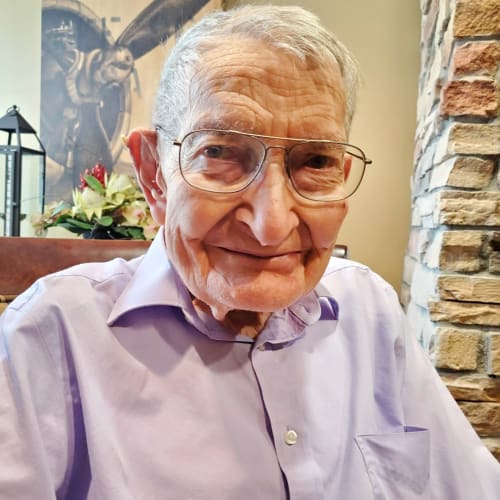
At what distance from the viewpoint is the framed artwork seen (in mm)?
2010

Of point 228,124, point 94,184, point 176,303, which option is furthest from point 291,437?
point 94,184

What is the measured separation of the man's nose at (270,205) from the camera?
0.58 meters

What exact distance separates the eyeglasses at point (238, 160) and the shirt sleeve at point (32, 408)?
321mm

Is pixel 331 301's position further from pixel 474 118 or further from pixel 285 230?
pixel 474 118

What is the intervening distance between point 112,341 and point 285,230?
0.32 m

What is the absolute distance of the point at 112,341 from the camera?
2.14 ft

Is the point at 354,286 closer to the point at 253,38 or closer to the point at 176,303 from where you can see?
the point at 176,303

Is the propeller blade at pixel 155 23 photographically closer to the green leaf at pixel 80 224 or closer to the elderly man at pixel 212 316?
the green leaf at pixel 80 224

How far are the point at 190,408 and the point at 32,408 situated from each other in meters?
0.22

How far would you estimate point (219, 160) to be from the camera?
604mm

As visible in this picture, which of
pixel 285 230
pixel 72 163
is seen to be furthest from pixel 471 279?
pixel 72 163

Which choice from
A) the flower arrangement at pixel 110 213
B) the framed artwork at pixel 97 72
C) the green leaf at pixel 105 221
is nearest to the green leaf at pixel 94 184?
the flower arrangement at pixel 110 213

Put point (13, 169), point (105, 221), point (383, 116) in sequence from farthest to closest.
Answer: point (383, 116) < point (13, 169) < point (105, 221)

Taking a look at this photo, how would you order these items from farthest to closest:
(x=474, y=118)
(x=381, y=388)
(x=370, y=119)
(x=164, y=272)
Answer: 1. (x=370, y=119)
2. (x=474, y=118)
3. (x=381, y=388)
4. (x=164, y=272)
